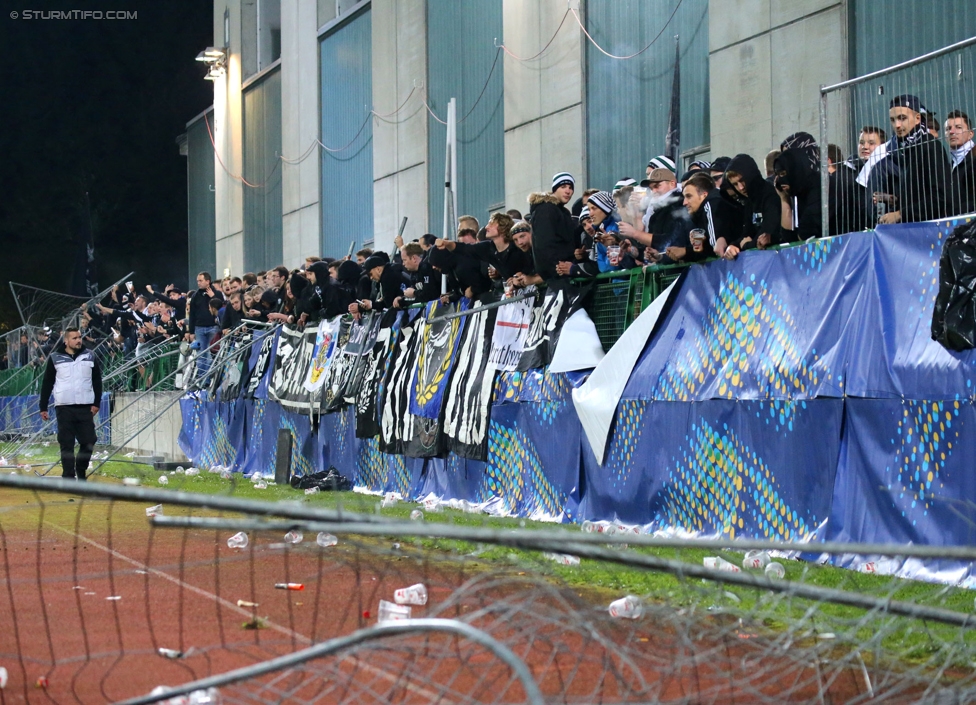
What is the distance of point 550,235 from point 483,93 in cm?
1082

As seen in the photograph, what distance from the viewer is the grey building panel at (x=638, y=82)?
675 inches

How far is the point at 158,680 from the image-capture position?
19.0ft

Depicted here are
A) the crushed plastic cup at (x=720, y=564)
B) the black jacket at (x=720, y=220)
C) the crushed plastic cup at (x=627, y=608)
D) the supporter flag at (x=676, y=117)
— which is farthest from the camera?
the supporter flag at (x=676, y=117)

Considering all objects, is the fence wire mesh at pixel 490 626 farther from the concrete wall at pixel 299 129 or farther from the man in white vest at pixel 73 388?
the concrete wall at pixel 299 129

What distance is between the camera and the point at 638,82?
18.4 metres

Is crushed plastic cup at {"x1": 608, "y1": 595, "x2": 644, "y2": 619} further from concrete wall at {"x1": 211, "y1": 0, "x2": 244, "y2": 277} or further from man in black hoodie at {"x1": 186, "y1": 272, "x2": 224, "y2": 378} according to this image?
concrete wall at {"x1": 211, "y1": 0, "x2": 244, "y2": 277}

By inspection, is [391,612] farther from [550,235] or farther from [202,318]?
[202,318]

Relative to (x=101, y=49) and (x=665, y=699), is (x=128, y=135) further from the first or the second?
(x=665, y=699)

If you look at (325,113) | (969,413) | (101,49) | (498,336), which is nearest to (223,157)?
(325,113)

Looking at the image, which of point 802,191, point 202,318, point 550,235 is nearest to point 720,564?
point 802,191

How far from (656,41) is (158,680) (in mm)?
14011

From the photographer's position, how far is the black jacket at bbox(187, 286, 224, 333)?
25297 mm

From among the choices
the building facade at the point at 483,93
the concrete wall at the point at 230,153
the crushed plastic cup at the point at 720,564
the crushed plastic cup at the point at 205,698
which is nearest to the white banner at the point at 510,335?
the building facade at the point at 483,93

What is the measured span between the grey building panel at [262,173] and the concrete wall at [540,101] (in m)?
14.4
